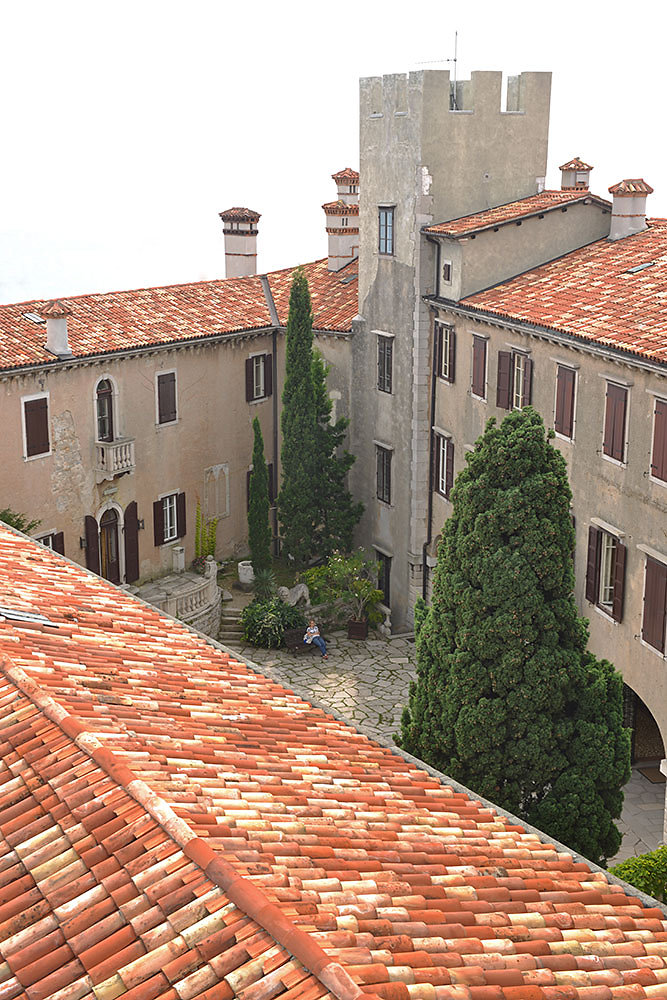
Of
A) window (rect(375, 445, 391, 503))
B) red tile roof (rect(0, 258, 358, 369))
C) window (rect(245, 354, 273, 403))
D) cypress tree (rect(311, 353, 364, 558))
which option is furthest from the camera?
window (rect(245, 354, 273, 403))

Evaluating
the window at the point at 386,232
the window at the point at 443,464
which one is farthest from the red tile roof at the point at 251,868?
the window at the point at 386,232

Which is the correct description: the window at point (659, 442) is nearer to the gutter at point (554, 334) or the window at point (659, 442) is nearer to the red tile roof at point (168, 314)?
the gutter at point (554, 334)

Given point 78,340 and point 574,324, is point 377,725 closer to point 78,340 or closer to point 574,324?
point 574,324

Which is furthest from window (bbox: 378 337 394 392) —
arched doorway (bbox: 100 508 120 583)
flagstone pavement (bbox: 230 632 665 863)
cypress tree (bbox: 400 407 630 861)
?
cypress tree (bbox: 400 407 630 861)

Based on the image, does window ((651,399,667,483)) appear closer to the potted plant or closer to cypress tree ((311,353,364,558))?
the potted plant

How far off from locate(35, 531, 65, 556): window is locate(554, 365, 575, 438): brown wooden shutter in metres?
13.2

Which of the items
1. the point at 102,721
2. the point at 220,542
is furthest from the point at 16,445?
the point at 102,721

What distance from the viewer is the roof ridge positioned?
6672mm

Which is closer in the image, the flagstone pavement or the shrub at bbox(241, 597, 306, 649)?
the flagstone pavement

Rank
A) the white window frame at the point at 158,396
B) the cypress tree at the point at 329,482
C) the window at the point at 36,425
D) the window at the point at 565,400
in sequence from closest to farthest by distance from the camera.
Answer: the window at the point at 565,400 < the window at the point at 36,425 < the white window frame at the point at 158,396 < the cypress tree at the point at 329,482

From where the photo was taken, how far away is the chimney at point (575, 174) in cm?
3316

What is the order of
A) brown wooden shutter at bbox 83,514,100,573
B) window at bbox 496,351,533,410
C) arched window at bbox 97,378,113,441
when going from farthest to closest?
brown wooden shutter at bbox 83,514,100,573, arched window at bbox 97,378,113,441, window at bbox 496,351,533,410

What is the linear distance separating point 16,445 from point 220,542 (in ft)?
28.4

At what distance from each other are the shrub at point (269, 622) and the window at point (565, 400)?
407 inches
